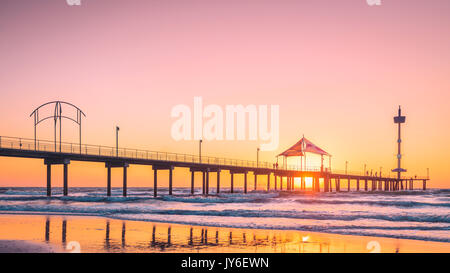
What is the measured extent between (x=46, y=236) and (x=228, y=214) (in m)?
13.0

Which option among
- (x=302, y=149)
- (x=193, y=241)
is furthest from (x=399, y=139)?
(x=193, y=241)

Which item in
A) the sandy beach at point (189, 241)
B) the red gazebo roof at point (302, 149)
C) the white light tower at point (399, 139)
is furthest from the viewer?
the white light tower at point (399, 139)

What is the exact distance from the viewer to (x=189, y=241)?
44.5ft

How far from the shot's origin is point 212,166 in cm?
6625

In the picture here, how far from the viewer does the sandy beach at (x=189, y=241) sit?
472 inches

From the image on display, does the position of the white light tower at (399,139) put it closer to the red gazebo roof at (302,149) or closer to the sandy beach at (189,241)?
the red gazebo roof at (302,149)

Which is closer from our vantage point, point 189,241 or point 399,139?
point 189,241

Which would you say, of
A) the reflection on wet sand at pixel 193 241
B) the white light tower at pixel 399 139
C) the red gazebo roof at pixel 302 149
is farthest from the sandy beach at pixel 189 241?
the white light tower at pixel 399 139

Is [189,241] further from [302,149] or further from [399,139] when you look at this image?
[399,139]

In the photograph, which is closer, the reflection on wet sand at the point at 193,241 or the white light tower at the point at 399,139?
the reflection on wet sand at the point at 193,241

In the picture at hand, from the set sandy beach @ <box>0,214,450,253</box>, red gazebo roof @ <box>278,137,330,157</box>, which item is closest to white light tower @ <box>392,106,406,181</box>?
red gazebo roof @ <box>278,137,330,157</box>

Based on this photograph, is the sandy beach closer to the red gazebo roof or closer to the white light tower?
the red gazebo roof
